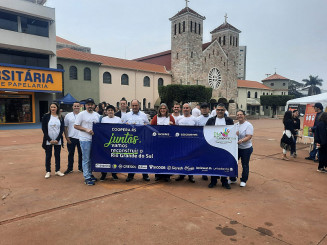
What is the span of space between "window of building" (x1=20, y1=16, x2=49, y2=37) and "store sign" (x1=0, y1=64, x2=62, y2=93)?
153 inches

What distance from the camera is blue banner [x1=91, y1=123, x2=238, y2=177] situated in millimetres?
5027

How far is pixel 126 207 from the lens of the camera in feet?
12.8

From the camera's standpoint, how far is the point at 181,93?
31250 millimetres

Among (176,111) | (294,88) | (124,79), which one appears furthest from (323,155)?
(294,88)

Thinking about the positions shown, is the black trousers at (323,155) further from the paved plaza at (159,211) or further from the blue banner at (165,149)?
the blue banner at (165,149)

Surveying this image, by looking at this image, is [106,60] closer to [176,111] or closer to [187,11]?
[187,11]

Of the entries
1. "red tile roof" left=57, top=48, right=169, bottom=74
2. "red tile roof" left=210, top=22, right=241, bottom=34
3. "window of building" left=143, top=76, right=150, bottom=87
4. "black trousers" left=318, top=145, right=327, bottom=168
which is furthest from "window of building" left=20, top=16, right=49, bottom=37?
"red tile roof" left=210, top=22, right=241, bottom=34

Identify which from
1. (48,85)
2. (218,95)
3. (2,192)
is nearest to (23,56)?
(48,85)

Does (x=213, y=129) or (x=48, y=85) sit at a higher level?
(x=48, y=85)

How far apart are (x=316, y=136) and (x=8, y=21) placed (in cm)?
2420

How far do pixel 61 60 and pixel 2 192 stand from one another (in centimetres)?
2422

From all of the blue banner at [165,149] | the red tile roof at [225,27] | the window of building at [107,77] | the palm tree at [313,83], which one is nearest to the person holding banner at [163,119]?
the blue banner at [165,149]

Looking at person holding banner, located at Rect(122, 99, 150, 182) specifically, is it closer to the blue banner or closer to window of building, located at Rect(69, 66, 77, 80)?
the blue banner

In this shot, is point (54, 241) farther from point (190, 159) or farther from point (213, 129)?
point (213, 129)
